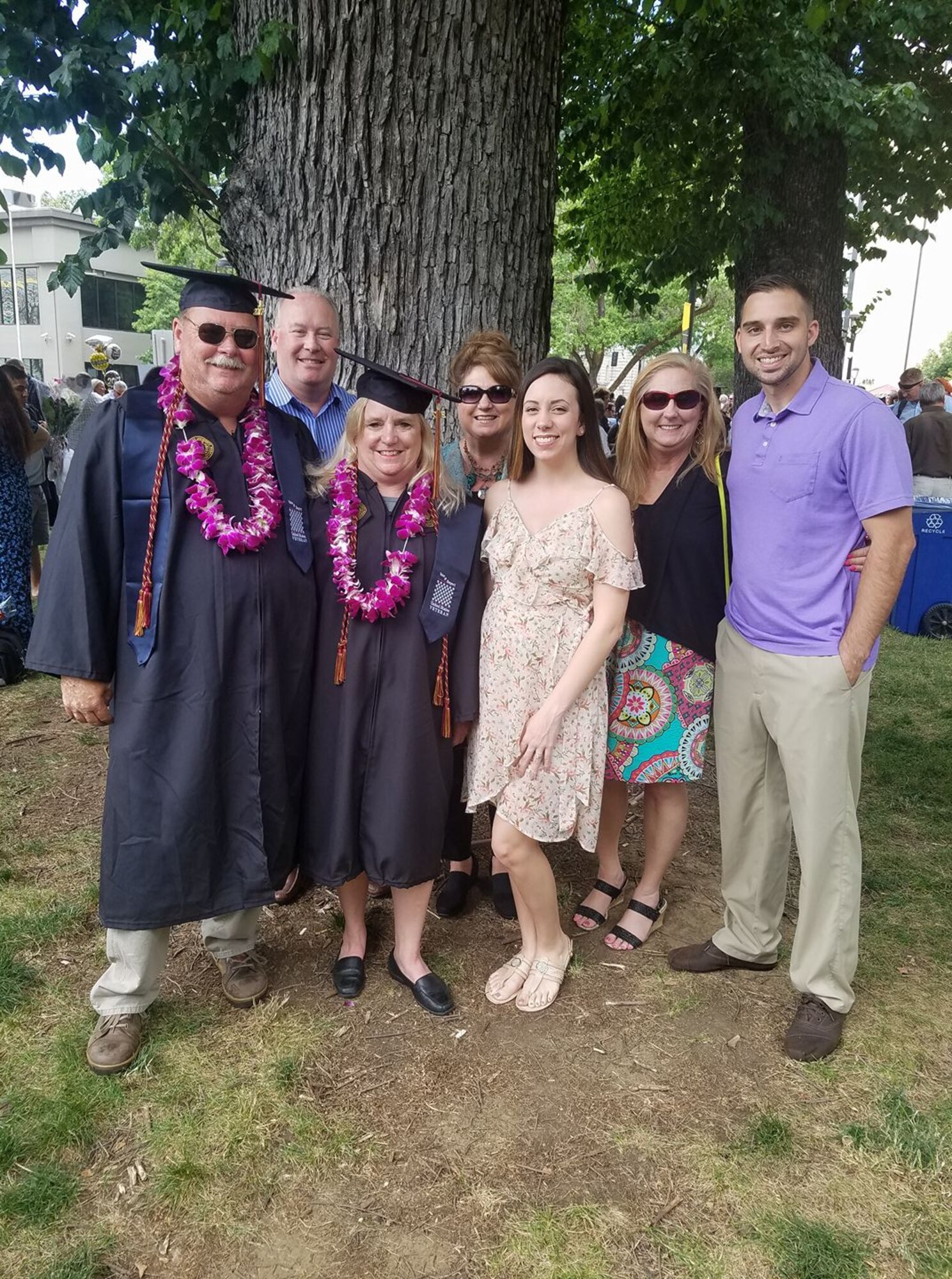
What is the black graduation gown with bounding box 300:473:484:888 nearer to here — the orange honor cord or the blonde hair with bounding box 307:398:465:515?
the blonde hair with bounding box 307:398:465:515

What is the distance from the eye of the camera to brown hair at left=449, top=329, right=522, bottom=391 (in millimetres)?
3254

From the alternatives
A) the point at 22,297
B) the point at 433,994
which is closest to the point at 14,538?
the point at 433,994

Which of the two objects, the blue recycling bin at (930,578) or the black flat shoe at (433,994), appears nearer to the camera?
the black flat shoe at (433,994)

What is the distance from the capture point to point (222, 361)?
265 centimetres

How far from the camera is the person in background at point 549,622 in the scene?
2.79m

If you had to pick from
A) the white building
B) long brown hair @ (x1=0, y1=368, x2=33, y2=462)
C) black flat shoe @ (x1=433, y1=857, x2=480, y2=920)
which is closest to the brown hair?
black flat shoe @ (x1=433, y1=857, x2=480, y2=920)

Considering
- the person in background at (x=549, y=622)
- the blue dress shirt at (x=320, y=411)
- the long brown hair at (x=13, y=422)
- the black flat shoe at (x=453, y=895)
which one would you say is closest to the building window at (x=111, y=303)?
the long brown hair at (x=13, y=422)

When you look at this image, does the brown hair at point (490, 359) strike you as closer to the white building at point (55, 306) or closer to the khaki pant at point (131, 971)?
the khaki pant at point (131, 971)

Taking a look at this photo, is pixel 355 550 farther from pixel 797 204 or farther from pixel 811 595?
pixel 797 204

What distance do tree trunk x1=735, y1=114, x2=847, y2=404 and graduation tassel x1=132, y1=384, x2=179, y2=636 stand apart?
6647mm

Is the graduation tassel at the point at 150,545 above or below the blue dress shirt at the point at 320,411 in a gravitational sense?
below

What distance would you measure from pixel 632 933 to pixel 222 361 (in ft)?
7.94

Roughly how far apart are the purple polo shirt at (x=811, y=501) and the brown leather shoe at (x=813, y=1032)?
3.63ft

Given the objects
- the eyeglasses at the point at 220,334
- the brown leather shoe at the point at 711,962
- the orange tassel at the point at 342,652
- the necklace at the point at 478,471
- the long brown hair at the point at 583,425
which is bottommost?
the brown leather shoe at the point at 711,962
